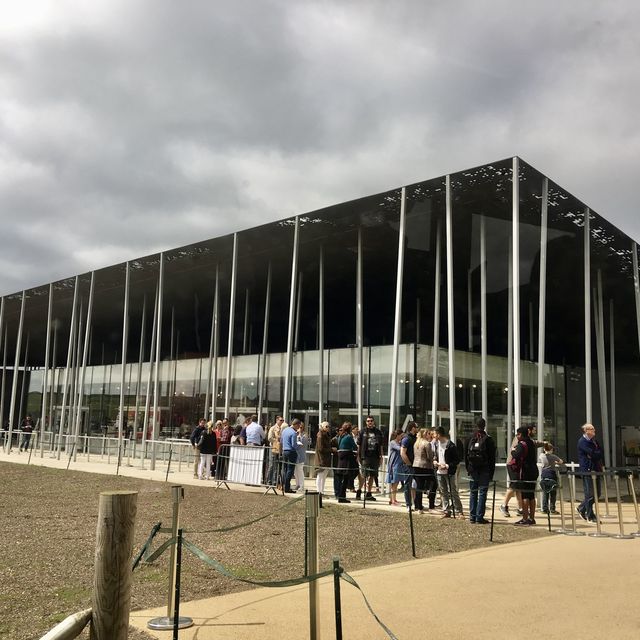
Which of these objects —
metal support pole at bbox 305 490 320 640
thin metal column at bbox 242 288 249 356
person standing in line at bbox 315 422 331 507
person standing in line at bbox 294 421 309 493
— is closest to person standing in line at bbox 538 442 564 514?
person standing in line at bbox 315 422 331 507

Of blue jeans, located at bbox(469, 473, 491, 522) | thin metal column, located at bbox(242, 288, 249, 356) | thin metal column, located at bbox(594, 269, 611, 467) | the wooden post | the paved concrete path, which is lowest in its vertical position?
the paved concrete path

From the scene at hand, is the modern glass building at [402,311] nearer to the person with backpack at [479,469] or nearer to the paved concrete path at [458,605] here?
the person with backpack at [479,469]

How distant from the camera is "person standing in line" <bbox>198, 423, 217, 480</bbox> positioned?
17625mm

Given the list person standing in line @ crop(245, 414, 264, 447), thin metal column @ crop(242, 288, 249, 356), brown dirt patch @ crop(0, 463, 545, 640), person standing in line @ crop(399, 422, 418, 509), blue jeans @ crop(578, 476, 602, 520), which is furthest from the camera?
thin metal column @ crop(242, 288, 249, 356)

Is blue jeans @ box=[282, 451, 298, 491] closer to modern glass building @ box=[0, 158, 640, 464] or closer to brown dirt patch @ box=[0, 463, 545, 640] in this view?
brown dirt patch @ box=[0, 463, 545, 640]

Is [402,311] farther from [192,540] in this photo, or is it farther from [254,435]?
[192,540]

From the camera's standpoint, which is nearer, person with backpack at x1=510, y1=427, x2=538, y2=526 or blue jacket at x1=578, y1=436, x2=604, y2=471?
person with backpack at x1=510, y1=427, x2=538, y2=526

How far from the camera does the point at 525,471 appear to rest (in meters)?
11.5

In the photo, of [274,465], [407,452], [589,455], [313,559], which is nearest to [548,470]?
[589,455]

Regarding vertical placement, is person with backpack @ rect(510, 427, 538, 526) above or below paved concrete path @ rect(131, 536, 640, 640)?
above

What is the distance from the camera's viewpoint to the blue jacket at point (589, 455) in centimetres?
1148

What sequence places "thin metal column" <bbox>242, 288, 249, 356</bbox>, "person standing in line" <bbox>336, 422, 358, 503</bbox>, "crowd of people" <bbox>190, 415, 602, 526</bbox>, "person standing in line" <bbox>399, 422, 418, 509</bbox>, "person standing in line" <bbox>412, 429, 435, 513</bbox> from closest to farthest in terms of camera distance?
"crowd of people" <bbox>190, 415, 602, 526</bbox> → "person standing in line" <bbox>412, 429, 435, 513</bbox> → "person standing in line" <bbox>399, 422, 418, 509</bbox> → "person standing in line" <bbox>336, 422, 358, 503</bbox> → "thin metal column" <bbox>242, 288, 249, 356</bbox>

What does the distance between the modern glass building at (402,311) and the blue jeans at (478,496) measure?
124 inches

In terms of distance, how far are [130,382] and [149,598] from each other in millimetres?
31185
